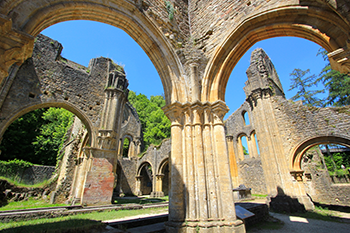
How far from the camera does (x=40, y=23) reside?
291 cm

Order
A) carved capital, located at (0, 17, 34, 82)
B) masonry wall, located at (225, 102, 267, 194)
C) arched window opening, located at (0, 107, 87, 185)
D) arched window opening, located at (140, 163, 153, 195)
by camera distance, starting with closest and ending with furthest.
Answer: carved capital, located at (0, 17, 34, 82) → arched window opening, located at (0, 107, 87, 185) → masonry wall, located at (225, 102, 267, 194) → arched window opening, located at (140, 163, 153, 195)

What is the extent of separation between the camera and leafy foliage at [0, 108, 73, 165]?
16.1m

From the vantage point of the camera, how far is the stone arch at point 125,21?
2.78 meters

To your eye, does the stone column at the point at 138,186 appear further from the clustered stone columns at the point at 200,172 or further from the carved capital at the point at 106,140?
the clustered stone columns at the point at 200,172

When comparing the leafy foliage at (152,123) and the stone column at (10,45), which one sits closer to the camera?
the stone column at (10,45)

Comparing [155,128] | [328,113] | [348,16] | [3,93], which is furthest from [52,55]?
[155,128]

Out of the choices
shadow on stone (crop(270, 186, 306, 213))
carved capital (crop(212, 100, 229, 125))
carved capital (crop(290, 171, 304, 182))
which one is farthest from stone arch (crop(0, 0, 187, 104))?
carved capital (crop(290, 171, 304, 182))

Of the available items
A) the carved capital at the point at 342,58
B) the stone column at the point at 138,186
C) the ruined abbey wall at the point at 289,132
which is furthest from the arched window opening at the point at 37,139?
the carved capital at the point at 342,58

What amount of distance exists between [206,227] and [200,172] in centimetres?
102

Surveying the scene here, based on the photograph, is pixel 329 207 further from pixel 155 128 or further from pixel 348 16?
pixel 155 128

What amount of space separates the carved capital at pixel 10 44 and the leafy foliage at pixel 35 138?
15.2 meters

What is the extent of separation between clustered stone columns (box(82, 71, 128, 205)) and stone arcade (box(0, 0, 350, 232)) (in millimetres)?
5944

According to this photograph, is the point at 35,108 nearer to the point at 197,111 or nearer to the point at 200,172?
the point at 197,111

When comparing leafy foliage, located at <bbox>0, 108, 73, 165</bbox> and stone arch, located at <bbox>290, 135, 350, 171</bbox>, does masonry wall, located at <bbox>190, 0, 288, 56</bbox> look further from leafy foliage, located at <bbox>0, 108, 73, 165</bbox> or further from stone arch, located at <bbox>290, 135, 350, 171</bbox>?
leafy foliage, located at <bbox>0, 108, 73, 165</bbox>
